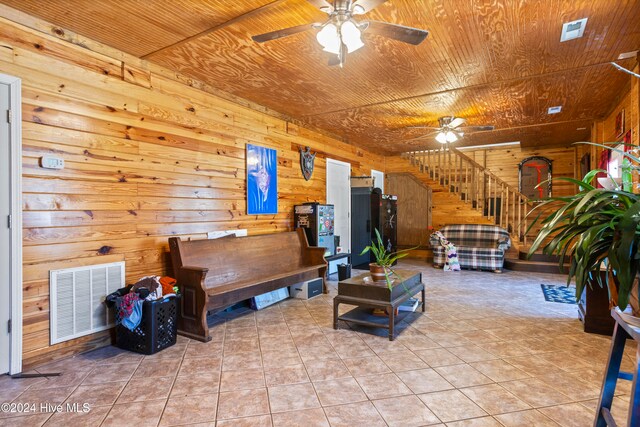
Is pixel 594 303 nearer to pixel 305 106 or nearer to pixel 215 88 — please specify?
pixel 305 106

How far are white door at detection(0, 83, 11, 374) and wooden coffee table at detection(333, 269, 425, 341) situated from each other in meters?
2.58

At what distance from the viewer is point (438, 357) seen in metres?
2.78

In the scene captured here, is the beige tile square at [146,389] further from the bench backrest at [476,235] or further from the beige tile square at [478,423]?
the bench backrest at [476,235]

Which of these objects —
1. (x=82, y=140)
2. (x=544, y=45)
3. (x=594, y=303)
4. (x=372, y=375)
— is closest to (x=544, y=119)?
(x=544, y=45)

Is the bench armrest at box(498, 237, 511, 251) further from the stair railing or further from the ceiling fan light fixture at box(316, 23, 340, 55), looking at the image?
the ceiling fan light fixture at box(316, 23, 340, 55)

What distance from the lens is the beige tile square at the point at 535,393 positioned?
214 centimetres

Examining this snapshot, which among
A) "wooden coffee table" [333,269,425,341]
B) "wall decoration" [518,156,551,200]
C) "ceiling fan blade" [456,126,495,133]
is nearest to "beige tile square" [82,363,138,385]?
"wooden coffee table" [333,269,425,341]

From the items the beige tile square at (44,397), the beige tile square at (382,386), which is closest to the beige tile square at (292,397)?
the beige tile square at (382,386)

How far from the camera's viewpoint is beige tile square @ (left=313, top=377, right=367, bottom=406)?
7.09 ft

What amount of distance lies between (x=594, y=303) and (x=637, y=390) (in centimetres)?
269

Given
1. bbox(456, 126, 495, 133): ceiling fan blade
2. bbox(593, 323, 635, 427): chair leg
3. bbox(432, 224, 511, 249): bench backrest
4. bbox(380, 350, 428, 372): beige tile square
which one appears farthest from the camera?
bbox(432, 224, 511, 249): bench backrest

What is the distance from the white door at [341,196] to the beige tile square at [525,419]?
462 centimetres

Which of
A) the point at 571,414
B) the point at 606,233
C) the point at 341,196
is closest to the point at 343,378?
the point at 571,414

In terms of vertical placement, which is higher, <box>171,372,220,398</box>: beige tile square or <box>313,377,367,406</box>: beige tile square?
<box>313,377,367,406</box>: beige tile square
